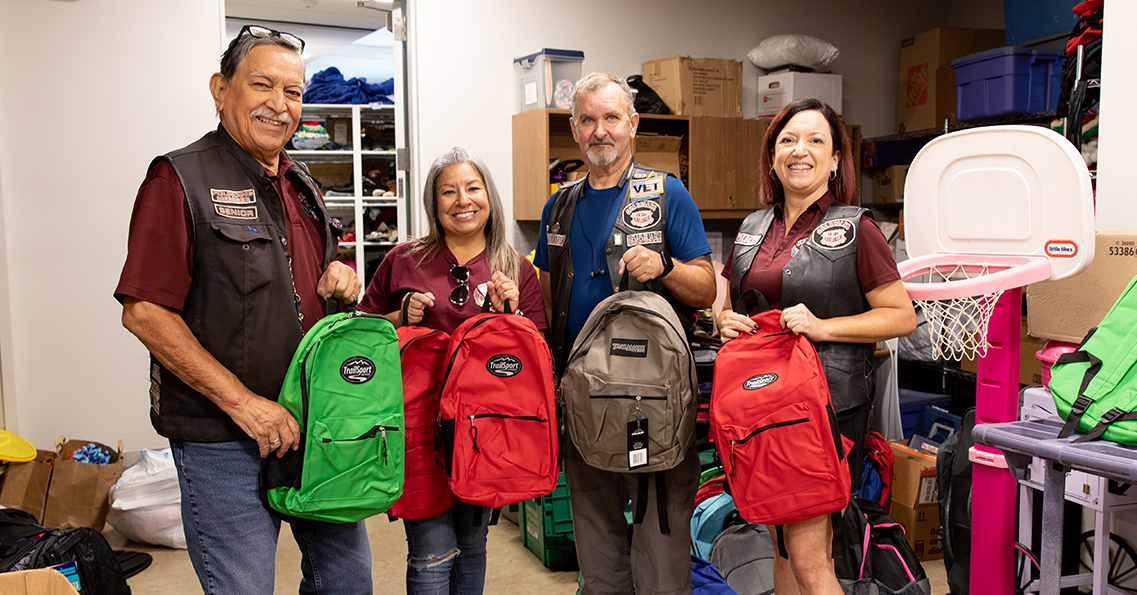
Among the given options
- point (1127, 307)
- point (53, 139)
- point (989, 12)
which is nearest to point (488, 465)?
point (1127, 307)

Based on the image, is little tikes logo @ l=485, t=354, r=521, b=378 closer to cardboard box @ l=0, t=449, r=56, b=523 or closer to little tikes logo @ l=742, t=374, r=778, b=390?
little tikes logo @ l=742, t=374, r=778, b=390

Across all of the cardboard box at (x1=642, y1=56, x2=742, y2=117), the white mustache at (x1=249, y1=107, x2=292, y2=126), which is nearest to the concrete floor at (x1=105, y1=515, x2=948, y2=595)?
the white mustache at (x1=249, y1=107, x2=292, y2=126)

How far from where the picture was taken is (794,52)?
201 inches

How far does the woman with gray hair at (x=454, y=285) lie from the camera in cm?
204

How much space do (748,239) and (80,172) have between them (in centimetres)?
355

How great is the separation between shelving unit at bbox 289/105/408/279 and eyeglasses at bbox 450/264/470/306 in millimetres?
4667

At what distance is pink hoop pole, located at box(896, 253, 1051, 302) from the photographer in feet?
7.04

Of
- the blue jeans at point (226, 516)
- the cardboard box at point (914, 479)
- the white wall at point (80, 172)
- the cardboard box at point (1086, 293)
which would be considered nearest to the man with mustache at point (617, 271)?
the blue jeans at point (226, 516)

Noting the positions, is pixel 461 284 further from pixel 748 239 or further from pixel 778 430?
pixel 778 430

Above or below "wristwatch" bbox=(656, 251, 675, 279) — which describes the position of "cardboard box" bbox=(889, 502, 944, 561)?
below

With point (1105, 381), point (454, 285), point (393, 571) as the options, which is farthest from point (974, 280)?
point (393, 571)

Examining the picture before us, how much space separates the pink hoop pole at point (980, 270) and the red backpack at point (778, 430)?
1.83ft

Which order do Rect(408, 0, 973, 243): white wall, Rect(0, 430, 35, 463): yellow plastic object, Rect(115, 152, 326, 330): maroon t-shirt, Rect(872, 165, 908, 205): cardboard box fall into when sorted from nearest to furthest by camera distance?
Rect(115, 152, 326, 330): maroon t-shirt → Rect(0, 430, 35, 463): yellow plastic object → Rect(408, 0, 973, 243): white wall → Rect(872, 165, 908, 205): cardboard box

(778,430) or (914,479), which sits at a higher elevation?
(778,430)
